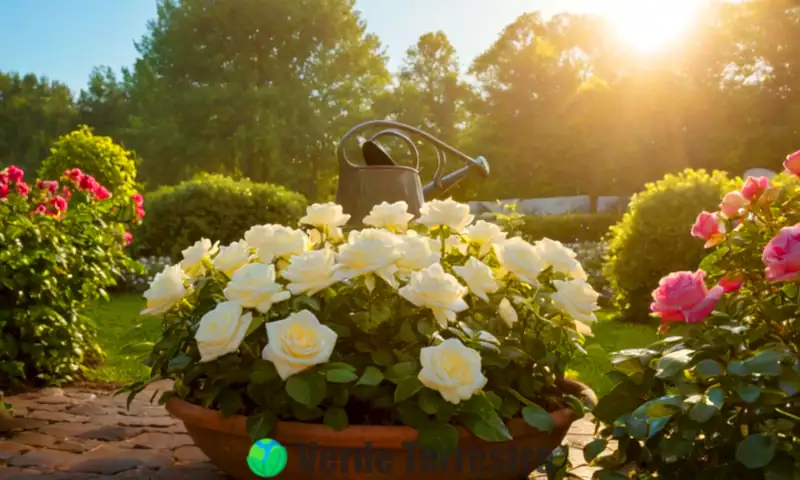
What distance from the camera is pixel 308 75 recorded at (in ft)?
97.6

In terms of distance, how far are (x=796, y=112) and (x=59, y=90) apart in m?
39.8

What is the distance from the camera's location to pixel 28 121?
4075 cm

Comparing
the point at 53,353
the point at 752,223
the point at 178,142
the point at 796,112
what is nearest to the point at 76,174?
the point at 53,353

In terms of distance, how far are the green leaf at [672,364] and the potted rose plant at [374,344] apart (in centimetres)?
43

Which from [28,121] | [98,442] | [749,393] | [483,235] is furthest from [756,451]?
[28,121]

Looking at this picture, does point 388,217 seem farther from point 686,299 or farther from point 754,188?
point 754,188

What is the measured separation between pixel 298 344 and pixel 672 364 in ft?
3.29

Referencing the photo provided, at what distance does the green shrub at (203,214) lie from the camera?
11.4 metres

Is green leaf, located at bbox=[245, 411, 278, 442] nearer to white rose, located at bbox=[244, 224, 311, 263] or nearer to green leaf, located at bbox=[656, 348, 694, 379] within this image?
white rose, located at bbox=[244, 224, 311, 263]

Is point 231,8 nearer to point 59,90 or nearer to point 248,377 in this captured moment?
point 59,90

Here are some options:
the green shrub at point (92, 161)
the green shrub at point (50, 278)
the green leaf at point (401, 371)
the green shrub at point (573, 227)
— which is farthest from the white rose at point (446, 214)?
the green shrub at point (573, 227)

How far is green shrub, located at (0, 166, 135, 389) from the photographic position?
13.8 feet

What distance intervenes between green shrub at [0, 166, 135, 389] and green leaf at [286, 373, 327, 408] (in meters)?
2.85

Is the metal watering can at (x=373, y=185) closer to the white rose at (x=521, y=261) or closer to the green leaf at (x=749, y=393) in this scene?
the white rose at (x=521, y=261)
